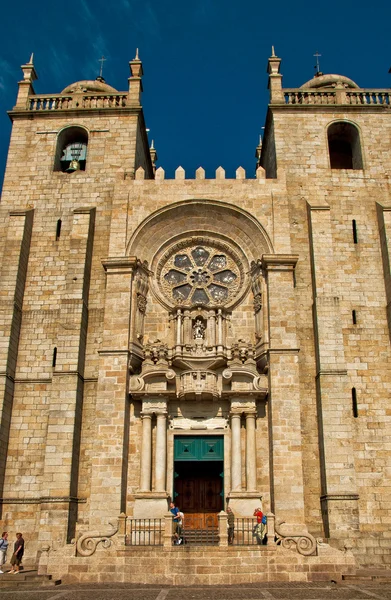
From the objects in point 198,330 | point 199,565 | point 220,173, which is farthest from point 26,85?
point 199,565

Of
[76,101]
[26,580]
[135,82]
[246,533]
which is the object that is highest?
[135,82]

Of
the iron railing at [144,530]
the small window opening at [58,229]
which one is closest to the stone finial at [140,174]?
the small window opening at [58,229]

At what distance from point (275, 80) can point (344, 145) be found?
12.5 feet

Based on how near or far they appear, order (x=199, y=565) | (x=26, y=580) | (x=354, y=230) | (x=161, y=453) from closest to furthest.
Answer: (x=199, y=565), (x=26, y=580), (x=161, y=453), (x=354, y=230)

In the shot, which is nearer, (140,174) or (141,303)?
(141,303)

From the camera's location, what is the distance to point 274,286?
59.8 feet

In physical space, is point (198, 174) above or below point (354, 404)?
above

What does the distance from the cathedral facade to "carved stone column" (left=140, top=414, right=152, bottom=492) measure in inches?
3.1

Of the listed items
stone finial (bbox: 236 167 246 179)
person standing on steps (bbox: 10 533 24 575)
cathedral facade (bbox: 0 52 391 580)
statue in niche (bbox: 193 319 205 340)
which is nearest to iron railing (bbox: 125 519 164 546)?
cathedral facade (bbox: 0 52 391 580)

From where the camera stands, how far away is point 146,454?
659 inches

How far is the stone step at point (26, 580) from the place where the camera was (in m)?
12.9

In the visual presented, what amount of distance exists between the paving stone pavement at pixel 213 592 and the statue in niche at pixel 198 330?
7.77 meters

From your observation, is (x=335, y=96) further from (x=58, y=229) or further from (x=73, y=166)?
(x=58, y=229)

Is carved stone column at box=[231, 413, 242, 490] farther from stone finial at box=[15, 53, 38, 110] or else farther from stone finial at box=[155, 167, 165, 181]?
stone finial at box=[15, 53, 38, 110]
